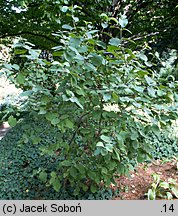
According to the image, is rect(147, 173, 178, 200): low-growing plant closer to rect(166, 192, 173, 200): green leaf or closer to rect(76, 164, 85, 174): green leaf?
rect(166, 192, 173, 200): green leaf

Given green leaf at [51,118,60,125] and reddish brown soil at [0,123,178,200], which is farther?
reddish brown soil at [0,123,178,200]

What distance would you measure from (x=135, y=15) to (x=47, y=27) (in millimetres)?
1937

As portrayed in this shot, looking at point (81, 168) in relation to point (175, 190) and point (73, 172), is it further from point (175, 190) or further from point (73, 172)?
point (175, 190)

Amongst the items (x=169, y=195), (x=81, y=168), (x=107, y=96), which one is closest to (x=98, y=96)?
(x=107, y=96)

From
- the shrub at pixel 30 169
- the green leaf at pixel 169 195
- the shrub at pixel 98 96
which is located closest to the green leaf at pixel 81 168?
the shrub at pixel 98 96

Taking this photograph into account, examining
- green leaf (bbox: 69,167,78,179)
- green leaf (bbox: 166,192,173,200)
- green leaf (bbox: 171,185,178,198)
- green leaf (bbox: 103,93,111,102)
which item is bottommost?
green leaf (bbox: 166,192,173,200)

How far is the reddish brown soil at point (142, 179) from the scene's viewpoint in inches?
82.8

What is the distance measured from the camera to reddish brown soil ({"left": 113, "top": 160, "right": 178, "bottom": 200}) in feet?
6.90

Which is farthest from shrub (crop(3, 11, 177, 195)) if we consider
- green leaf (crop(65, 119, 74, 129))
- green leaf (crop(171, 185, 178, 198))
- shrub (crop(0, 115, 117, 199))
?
green leaf (crop(171, 185, 178, 198))

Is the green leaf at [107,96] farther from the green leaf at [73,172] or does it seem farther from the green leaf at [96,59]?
the green leaf at [73,172]

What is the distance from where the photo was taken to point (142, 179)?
2.34m
